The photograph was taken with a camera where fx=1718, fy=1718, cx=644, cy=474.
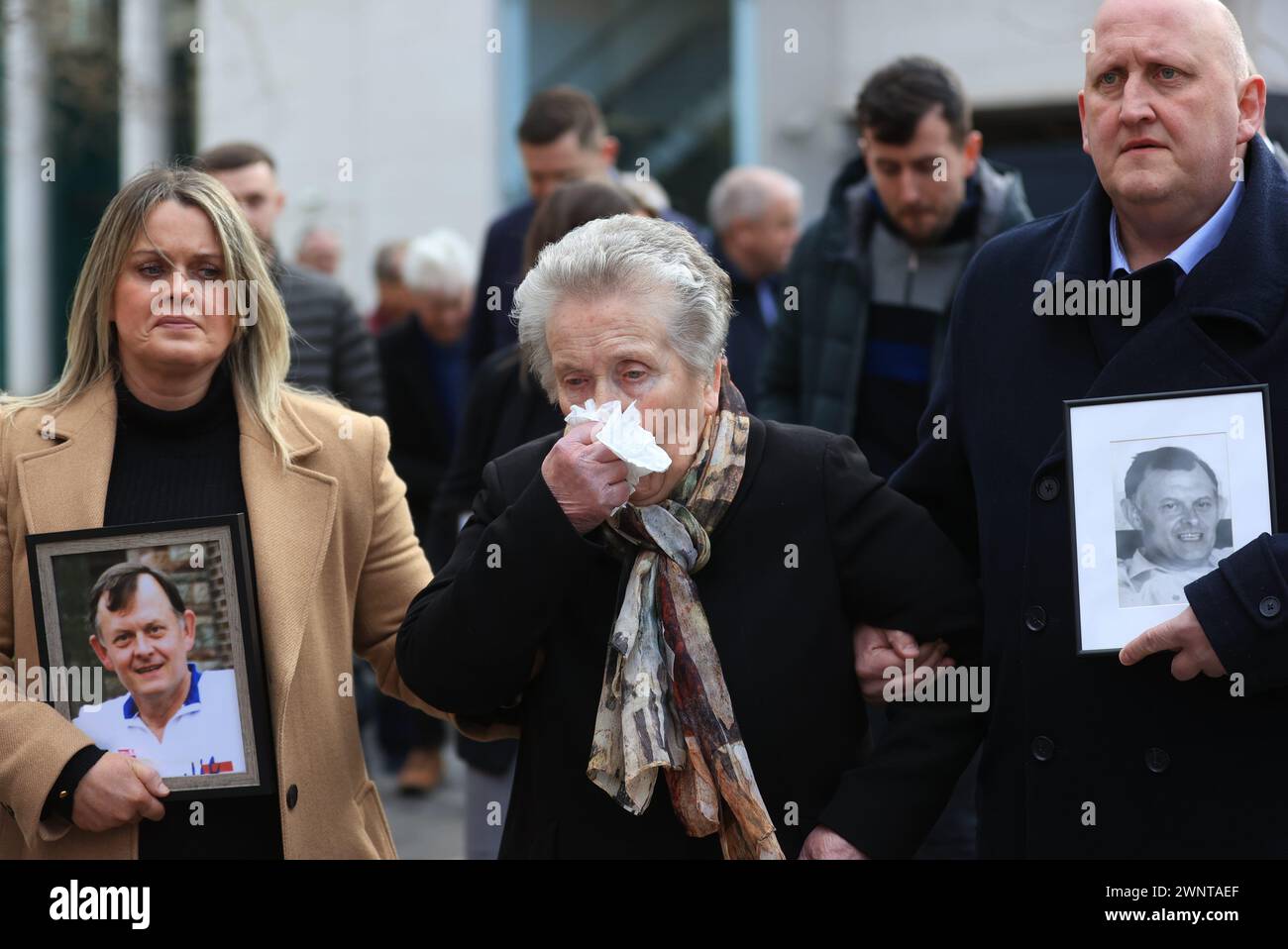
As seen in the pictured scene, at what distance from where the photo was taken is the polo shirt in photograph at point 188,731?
312 centimetres

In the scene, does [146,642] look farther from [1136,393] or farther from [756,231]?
[756,231]

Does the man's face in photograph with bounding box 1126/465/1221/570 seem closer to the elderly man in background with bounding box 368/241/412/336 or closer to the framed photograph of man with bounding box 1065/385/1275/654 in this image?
the framed photograph of man with bounding box 1065/385/1275/654

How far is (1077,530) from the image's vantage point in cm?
286

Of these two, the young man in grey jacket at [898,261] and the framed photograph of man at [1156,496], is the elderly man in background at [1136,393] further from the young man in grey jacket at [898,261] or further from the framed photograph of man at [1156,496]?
the young man in grey jacket at [898,261]


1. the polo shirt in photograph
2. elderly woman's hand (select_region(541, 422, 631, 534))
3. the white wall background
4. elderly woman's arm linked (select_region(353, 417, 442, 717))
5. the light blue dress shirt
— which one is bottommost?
the polo shirt in photograph

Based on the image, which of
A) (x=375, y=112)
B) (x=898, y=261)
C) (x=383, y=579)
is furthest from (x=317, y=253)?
(x=383, y=579)

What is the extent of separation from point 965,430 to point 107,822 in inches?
67.3

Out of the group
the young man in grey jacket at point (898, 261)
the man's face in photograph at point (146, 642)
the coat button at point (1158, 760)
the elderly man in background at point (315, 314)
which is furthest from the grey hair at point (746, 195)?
the coat button at point (1158, 760)

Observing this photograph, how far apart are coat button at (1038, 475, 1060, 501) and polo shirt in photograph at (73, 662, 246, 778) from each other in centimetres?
149

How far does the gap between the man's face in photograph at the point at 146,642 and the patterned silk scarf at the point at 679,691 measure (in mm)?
787

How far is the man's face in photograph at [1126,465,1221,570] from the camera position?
2770mm

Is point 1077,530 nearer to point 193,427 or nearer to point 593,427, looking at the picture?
point 593,427

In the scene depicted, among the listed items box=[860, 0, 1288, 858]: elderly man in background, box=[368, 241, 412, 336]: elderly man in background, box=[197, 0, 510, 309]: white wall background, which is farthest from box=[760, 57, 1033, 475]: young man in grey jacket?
box=[197, 0, 510, 309]: white wall background
